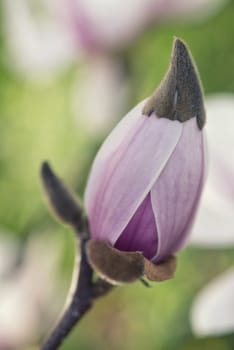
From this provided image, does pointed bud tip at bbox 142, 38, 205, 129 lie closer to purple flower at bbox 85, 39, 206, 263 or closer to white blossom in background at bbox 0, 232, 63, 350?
purple flower at bbox 85, 39, 206, 263

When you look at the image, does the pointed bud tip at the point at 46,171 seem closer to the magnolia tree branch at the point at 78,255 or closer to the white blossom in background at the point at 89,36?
the magnolia tree branch at the point at 78,255

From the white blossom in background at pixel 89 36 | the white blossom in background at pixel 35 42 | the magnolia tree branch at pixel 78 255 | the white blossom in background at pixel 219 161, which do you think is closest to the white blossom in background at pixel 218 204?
the white blossom in background at pixel 219 161

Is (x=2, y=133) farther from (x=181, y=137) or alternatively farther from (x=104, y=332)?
(x=181, y=137)

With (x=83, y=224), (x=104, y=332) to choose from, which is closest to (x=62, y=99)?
(x=104, y=332)

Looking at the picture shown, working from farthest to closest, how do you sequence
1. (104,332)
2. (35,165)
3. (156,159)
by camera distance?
(35,165), (104,332), (156,159)

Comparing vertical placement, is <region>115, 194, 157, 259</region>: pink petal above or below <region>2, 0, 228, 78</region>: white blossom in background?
above

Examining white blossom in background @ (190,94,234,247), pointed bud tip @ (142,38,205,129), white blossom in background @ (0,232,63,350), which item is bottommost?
white blossom in background @ (0,232,63,350)

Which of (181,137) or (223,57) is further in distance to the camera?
(223,57)

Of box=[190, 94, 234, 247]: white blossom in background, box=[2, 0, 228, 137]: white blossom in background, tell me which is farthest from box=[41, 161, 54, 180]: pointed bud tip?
box=[2, 0, 228, 137]: white blossom in background
